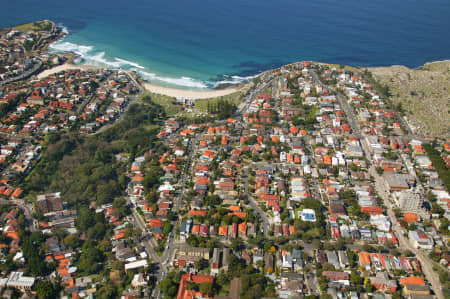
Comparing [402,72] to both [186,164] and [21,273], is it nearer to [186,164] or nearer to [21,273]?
[186,164]

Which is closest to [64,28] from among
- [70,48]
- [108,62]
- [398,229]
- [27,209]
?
[70,48]

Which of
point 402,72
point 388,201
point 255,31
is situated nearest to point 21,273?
point 388,201

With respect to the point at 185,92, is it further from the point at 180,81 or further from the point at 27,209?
the point at 27,209

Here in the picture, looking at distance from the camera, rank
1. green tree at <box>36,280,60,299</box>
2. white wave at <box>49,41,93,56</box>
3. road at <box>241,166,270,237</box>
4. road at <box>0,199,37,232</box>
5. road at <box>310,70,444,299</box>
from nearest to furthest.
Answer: green tree at <box>36,280,60,299</box> → road at <box>310,70,444,299</box> → road at <box>241,166,270,237</box> → road at <box>0,199,37,232</box> → white wave at <box>49,41,93,56</box>

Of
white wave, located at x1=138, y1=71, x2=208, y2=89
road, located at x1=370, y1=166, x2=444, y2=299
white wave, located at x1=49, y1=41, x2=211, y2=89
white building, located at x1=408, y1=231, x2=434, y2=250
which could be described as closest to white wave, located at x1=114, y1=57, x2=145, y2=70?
→ white wave, located at x1=49, y1=41, x2=211, y2=89

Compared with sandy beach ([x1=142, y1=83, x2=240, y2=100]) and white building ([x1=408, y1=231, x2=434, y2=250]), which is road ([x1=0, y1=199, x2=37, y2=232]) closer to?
sandy beach ([x1=142, y1=83, x2=240, y2=100])
